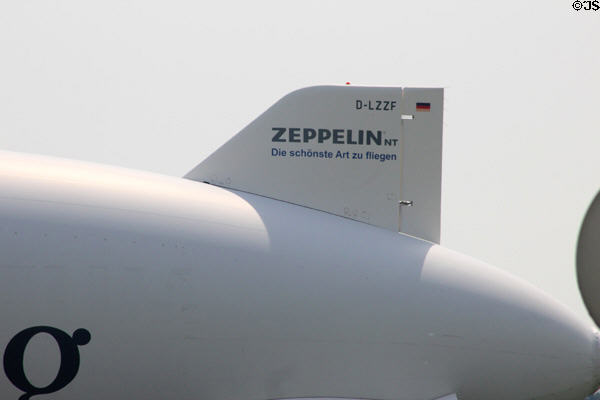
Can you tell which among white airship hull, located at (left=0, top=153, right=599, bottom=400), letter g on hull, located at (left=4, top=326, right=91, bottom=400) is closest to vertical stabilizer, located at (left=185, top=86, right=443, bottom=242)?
white airship hull, located at (left=0, top=153, right=599, bottom=400)

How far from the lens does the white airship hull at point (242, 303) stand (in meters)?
12.1

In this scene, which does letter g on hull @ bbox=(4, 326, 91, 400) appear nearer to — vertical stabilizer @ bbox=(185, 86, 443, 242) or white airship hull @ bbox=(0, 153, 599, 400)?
white airship hull @ bbox=(0, 153, 599, 400)

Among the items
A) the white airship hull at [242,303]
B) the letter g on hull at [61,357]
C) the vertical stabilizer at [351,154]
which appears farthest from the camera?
the vertical stabilizer at [351,154]

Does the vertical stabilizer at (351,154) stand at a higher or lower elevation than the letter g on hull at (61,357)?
higher

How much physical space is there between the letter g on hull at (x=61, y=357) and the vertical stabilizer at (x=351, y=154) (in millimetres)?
3507

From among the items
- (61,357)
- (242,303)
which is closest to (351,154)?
(242,303)

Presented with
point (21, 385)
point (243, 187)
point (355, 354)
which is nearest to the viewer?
point (21, 385)

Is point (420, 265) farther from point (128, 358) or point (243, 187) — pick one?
point (128, 358)

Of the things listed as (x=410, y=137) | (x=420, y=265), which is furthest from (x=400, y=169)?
(x=420, y=265)

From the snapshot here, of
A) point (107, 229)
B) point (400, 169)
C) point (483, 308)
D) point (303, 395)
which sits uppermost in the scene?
point (400, 169)

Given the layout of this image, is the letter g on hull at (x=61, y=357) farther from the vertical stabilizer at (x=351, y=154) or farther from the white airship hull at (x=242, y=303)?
the vertical stabilizer at (x=351, y=154)

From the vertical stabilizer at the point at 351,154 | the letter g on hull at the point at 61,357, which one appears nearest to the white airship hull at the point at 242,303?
the letter g on hull at the point at 61,357

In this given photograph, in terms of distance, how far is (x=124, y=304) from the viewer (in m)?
12.2

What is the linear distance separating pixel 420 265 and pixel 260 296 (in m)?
2.44
